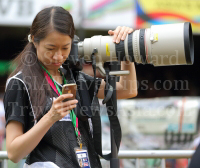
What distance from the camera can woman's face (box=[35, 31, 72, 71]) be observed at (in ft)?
5.21

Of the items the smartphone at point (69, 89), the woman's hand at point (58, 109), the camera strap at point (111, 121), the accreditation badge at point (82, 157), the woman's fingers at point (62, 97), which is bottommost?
the accreditation badge at point (82, 157)

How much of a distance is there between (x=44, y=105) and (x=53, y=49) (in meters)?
0.24

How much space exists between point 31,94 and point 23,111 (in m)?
0.08

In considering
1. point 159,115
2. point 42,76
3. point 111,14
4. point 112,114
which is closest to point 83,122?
point 112,114

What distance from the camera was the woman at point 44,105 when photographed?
145cm

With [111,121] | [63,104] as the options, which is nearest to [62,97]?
[63,104]

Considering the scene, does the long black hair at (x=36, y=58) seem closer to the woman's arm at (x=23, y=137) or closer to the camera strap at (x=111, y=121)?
the woman's arm at (x=23, y=137)

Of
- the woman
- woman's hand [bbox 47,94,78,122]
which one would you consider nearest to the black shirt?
the woman

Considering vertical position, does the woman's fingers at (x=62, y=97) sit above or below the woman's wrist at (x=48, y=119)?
above

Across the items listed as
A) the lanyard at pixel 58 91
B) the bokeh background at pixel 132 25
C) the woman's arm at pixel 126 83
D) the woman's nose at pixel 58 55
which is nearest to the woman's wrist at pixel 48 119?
the lanyard at pixel 58 91

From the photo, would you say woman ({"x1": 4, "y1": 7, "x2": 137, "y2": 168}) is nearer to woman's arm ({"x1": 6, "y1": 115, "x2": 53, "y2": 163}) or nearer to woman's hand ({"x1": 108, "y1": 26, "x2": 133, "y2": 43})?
woman's arm ({"x1": 6, "y1": 115, "x2": 53, "y2": 163})

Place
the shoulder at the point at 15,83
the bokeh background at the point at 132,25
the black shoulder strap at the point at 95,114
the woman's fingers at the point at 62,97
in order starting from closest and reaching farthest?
the woman's fingers at the point at 62,97, the shoulder at the point at 15,83, the black shoulder strap at the point at 95,114, the bokeh background at the point at 132,25

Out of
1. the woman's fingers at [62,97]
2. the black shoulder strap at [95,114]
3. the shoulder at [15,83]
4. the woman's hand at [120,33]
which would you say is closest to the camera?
the woman's fingers at [62,97]

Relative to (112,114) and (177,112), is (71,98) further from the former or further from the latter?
(177,112)
